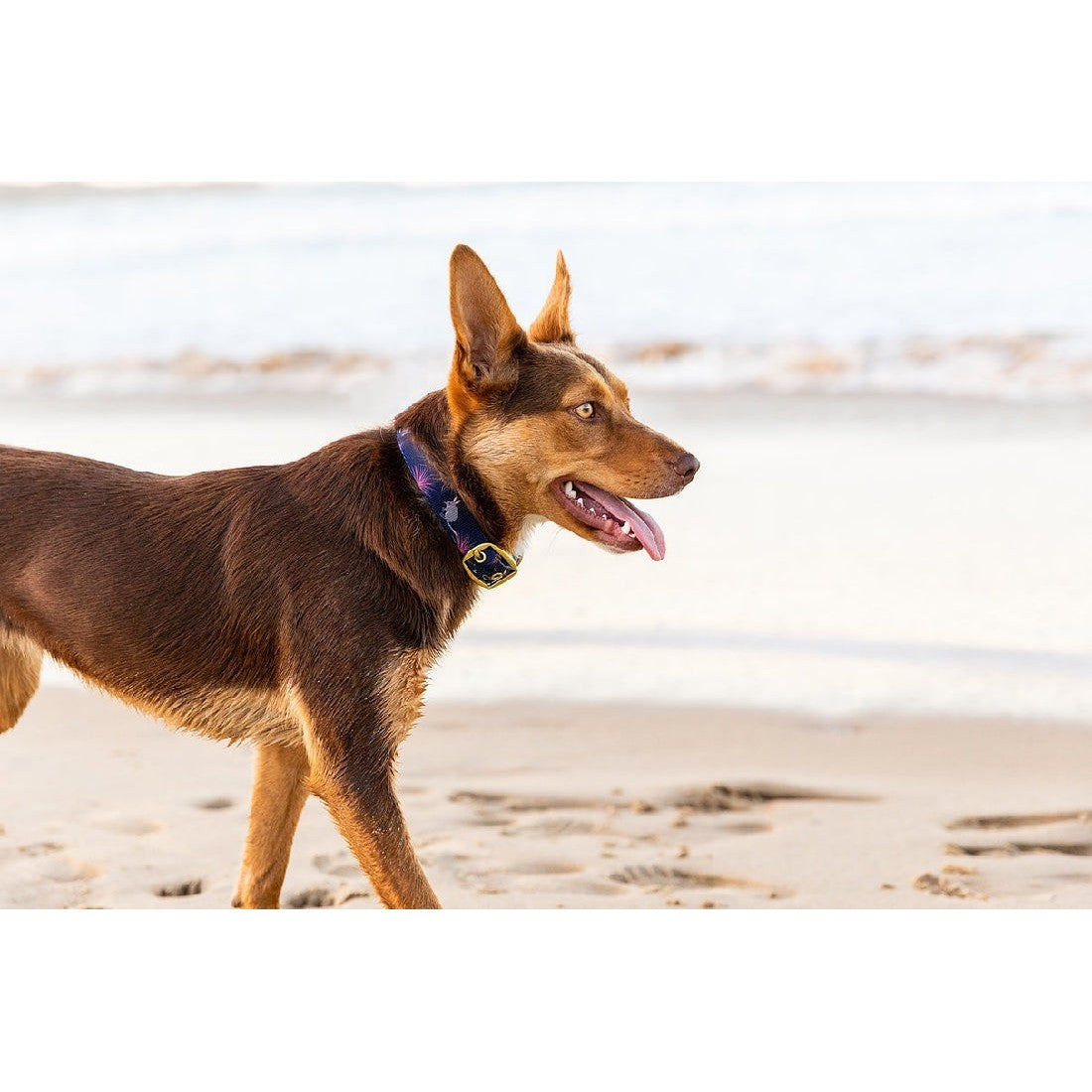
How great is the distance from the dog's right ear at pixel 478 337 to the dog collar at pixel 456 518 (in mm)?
127

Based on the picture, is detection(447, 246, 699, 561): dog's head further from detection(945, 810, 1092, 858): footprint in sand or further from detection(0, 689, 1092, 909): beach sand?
detection(945, 810, 1092, 858): footprint in sand

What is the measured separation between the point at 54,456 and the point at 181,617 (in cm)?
49

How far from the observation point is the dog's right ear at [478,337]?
7.91ft

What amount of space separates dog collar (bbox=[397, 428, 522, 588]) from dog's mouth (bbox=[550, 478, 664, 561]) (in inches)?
6.6

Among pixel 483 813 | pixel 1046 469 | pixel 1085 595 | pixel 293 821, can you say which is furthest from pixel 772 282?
pixel 293 821

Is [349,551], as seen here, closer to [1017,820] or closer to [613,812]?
[613,812]

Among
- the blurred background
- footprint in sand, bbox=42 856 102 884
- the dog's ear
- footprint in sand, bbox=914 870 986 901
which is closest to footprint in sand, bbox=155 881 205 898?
footprint in sand, bbox=42 856 102 884

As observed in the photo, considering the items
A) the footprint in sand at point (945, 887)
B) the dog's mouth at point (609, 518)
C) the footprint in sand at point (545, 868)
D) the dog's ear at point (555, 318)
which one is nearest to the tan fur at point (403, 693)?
the dog's mouth at point (609, 518)

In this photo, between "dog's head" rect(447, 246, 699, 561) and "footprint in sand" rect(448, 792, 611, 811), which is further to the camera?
"footprint in sand" rect(448, 792, 611, 811)

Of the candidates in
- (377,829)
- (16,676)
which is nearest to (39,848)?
(16,676)

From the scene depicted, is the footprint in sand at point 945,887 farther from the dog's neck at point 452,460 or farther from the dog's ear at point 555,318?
the dog's ear at point 555,318

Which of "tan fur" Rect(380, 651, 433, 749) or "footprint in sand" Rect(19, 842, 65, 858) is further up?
"tan fur" Rect(380, 651, 433, 749)

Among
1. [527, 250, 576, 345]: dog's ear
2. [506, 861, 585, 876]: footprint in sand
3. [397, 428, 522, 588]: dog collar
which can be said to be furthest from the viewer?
[506, 861, 585, 876]: footprint in sand

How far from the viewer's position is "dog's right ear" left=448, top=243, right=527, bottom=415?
7.91 ft
